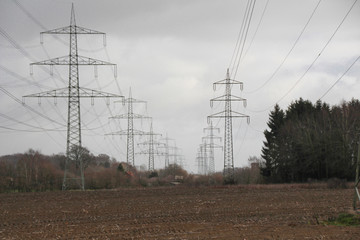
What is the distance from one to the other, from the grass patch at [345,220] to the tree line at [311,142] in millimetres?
37744

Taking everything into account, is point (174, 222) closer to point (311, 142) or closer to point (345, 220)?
point (345, 220)

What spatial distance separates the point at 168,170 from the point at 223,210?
72.1 m

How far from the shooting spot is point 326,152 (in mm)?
60562

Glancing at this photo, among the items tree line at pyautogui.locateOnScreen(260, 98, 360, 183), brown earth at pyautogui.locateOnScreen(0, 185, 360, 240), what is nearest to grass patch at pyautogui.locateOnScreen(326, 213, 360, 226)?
brown earth at pyautogui.locateOnScreen(0, 185, 360, 240)

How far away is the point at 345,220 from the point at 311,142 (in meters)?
44.3

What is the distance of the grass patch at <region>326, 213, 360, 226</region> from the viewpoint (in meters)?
18.9

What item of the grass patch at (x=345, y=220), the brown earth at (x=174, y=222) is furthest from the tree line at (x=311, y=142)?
the grass patch at (x=345, y=220)

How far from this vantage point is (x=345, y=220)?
19.5m

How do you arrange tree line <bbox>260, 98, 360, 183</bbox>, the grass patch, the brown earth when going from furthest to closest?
tree line <bbox>260, 98, 360, 183</bbox>, the grass patch, the brown earth

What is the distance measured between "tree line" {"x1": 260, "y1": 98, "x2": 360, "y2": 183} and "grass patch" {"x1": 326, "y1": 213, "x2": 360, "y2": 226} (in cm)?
3774

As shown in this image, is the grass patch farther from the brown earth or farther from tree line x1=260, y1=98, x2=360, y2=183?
tree line x1=260, y1=98, x2=360, y2=183

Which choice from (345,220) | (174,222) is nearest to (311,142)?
(345,220)

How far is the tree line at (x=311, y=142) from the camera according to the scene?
5794cm

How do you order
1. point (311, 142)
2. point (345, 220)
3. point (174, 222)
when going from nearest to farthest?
1. point (345, 220)
2. point (174, 222)
3. point (311, 142)
